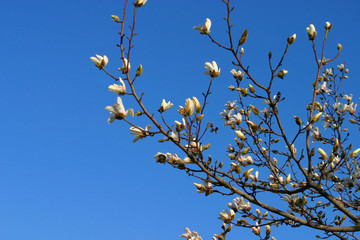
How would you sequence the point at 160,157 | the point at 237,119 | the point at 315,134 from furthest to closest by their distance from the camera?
the point at 315,134 → the point at 237,119 → the point at 160,157

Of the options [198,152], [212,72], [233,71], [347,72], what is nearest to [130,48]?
[212,72]

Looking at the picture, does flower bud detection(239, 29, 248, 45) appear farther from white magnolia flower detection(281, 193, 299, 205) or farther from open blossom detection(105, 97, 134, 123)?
white magnolia flower detection(281, 193, 299, 205)

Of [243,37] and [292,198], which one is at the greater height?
[243,37]

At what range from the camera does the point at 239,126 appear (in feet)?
15.7

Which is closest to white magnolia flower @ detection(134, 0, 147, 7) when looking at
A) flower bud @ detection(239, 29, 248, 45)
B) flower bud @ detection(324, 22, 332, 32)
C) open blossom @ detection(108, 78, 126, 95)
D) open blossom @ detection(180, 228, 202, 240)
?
open blossom @ detection(108, 78, 126, 95)

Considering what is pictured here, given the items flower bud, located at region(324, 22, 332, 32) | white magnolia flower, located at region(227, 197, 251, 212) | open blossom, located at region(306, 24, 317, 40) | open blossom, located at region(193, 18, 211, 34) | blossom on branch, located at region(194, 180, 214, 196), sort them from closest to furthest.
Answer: blossom on branch, located at region(194, 180, 214, 196)
open blossom, located at region(193, 18, 211, 34)
open blossom, located at region(306, 24, 317, 40)
flower bud, located at region(324, 22, 332, 32)
white magnolia flower, located at region(227, 197, 251, 212)

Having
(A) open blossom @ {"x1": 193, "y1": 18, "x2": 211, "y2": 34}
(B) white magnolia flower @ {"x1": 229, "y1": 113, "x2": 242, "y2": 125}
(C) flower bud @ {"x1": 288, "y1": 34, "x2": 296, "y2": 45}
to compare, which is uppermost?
(B) white magnolia flower @ {"x1": 229, "y1": 113, "x2": 242, "y2": 125}

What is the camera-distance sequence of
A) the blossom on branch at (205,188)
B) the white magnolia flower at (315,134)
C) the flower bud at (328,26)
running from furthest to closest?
1. the white magnolia flower at (315,134)
2. the flower bud at (328,26)
3. the blossom on branch at (205,188)

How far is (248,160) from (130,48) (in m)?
2.25

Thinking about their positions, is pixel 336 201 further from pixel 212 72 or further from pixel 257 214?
pixel 212 72

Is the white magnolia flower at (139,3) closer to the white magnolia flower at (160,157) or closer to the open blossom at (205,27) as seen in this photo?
the open blossom at (205,27)

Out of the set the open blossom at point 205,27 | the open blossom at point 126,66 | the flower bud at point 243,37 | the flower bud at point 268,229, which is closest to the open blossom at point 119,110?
the open blossom at point 126,66

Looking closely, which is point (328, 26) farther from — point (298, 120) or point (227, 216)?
point (227, 216)

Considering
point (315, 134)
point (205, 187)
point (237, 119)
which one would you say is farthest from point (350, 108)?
point (205, 187)
